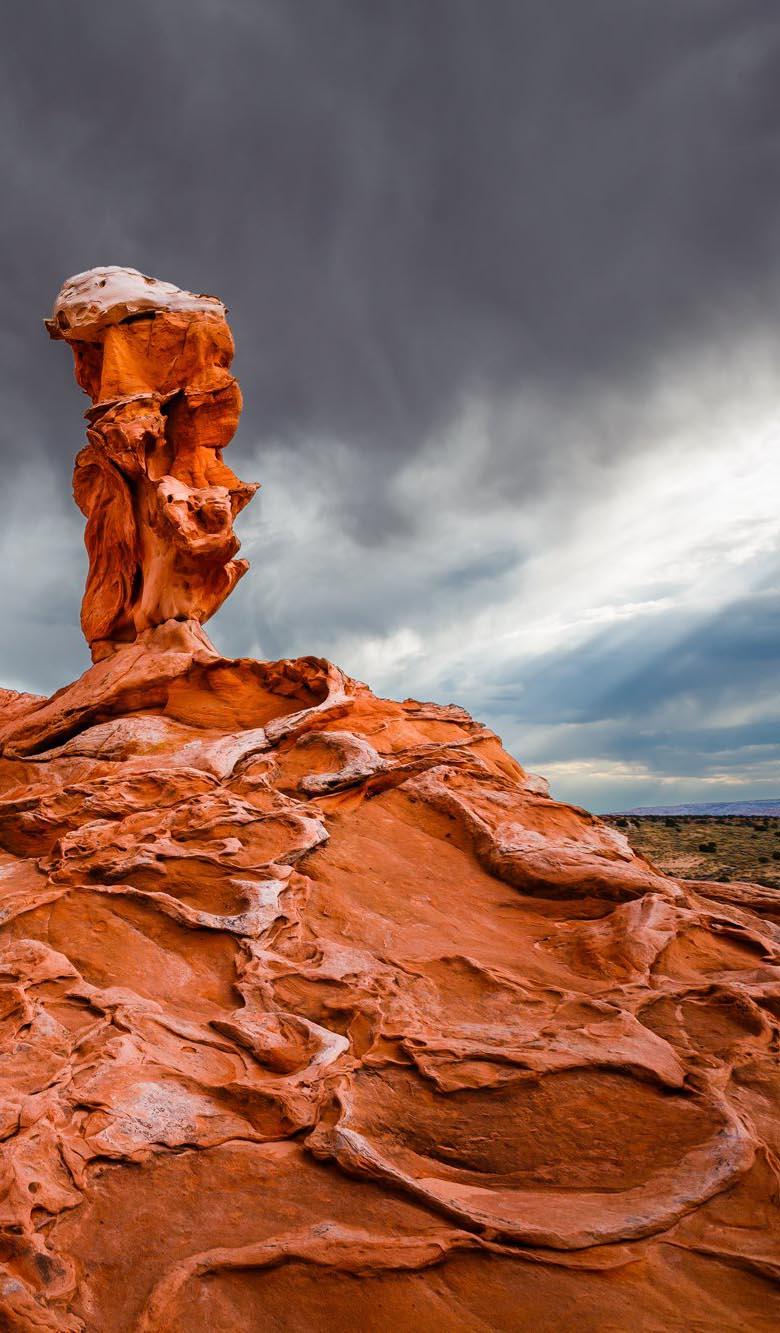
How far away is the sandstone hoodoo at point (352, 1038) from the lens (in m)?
5.48

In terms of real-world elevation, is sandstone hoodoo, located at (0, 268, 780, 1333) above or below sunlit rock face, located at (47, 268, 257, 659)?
below

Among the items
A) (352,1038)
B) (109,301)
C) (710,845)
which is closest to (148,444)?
(109,301)

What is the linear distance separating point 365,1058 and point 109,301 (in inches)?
943

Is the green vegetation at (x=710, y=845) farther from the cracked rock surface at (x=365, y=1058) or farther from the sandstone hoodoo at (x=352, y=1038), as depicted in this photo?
the cracked rock surface at (x=365, y=1058)

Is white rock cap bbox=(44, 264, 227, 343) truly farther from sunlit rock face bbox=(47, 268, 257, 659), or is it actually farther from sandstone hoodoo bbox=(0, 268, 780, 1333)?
sandstone hoodoo bbox=(0, 268, 780, 1333)

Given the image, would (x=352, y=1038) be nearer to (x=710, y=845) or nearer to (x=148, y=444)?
(x=148, y=444)

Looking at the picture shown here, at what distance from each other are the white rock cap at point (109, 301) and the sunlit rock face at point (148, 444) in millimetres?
41

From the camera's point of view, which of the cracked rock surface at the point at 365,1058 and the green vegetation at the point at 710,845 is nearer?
the cracked rock surface at the point at 365,1058

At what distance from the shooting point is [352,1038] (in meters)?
8.59

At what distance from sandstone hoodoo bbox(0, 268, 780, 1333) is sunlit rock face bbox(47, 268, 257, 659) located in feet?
15.4

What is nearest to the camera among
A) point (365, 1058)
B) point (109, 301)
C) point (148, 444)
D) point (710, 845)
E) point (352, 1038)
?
point (365, 1058)

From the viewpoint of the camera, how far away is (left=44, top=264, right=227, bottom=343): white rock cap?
75.7 feet

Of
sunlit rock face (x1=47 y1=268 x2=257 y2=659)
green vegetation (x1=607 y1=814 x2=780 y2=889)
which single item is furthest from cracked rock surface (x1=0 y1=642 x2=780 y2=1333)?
green vegetation (x1=607 y1=814 x2=780 y2=889)

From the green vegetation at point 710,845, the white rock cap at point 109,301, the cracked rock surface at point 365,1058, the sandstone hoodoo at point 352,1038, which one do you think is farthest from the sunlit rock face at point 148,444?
the green vegetation at point 710,845
